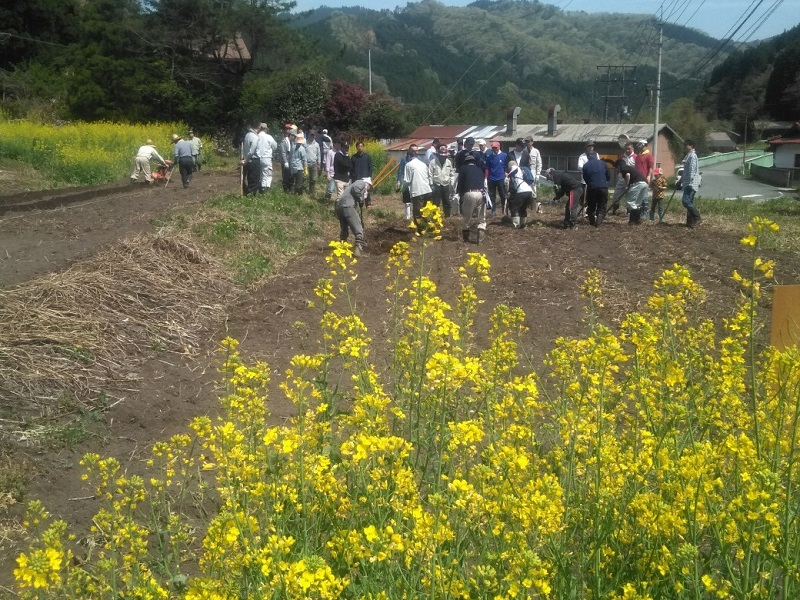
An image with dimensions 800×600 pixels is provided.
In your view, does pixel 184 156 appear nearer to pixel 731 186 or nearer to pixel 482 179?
pixel 482 179

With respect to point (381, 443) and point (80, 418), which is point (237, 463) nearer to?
point (381, 443)

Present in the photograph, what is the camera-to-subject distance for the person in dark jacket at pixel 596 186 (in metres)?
15.5

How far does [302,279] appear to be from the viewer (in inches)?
460

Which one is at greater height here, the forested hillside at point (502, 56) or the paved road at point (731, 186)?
the forested hillside at point (502, 56)

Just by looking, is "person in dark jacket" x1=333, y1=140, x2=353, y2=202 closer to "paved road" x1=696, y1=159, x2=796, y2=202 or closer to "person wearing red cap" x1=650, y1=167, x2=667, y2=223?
"person wearing red cap" x1=650, y1=167, x2=667, y2=223

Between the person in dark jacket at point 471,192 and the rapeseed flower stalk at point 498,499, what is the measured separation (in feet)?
31.9

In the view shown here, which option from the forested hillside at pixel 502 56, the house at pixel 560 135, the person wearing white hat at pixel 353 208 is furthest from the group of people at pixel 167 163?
the forested hillside at pixel 502 56

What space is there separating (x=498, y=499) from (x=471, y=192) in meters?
11.1

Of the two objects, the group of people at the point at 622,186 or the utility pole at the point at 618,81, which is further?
the utility pole at the point at 618,81

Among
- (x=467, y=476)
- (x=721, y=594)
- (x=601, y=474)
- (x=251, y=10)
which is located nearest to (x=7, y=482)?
(x=467, y=476)

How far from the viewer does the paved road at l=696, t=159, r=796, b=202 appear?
39.2 meters

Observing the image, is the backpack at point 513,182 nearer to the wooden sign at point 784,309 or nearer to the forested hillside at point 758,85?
the wooden sign at point 784,309

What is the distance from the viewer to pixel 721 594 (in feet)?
8.70

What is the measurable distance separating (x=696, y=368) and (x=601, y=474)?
1521 millimetres
